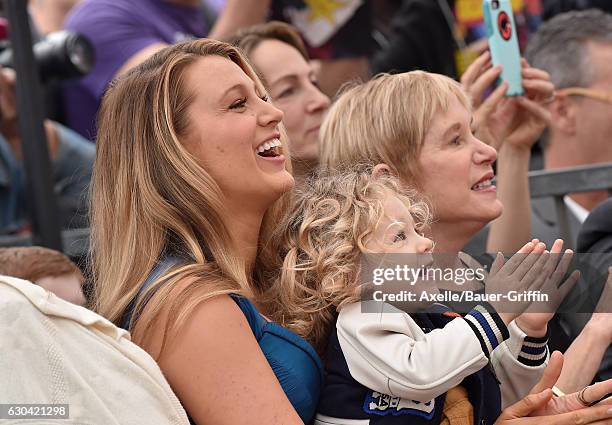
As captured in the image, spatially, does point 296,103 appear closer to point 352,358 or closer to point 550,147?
point 550,147

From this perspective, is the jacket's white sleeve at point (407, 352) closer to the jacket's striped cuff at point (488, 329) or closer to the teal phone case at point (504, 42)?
the jacket's striped cuff at point (488, 329)

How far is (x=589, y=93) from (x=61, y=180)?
6.26 ft

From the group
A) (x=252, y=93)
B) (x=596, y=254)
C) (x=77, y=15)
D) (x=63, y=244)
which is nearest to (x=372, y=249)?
(x=252, y=93)

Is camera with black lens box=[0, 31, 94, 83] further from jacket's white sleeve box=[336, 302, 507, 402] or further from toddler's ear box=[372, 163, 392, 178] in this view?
jacket's white sleeve box=[336, 302, 507, 402]

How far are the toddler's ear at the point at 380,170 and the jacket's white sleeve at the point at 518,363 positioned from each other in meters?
0.51

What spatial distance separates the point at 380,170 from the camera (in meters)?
2.46

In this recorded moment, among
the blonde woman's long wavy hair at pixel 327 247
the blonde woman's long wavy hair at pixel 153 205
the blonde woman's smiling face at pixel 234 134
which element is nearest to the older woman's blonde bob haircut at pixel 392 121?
the blonde woman's long wavy hair at pixel 327 247

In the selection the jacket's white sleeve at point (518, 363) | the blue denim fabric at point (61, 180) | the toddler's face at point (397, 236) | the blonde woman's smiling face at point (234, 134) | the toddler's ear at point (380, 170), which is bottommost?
the blue denim fabric at point (61, 180)

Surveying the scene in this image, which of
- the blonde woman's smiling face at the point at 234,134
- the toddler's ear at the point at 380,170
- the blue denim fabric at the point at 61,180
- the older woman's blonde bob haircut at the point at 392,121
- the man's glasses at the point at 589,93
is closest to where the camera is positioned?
the blonde woman's smiling face at the point at 234,134

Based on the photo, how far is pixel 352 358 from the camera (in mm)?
2021

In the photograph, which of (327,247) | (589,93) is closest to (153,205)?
(327,247)

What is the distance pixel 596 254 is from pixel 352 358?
723 millimetres

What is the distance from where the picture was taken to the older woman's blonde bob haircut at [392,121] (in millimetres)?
2551

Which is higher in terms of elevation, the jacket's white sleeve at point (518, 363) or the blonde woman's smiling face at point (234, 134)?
the blonde woman's smiling face at point (234, 134)
